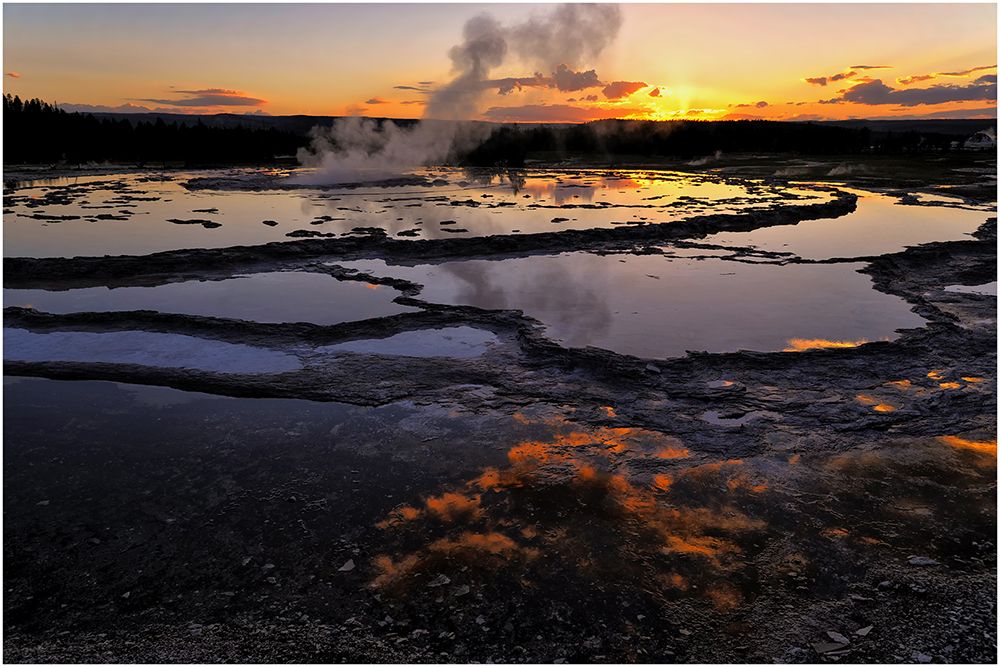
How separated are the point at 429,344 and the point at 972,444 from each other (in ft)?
15.9

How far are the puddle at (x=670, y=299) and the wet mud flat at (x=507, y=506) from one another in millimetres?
610

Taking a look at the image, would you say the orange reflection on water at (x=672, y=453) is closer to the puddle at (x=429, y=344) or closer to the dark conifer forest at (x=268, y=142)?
the puddle at (x=429, y=344)

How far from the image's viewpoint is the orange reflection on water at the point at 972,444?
428 centimetres

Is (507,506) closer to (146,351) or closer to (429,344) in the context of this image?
(429,344)

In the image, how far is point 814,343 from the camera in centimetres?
646

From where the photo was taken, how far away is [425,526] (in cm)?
351

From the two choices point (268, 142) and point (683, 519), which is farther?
point (268, 142)

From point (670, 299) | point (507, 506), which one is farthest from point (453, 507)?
point (670, 299)

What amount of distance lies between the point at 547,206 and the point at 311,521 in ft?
58.1

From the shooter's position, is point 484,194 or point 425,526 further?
point 484,194

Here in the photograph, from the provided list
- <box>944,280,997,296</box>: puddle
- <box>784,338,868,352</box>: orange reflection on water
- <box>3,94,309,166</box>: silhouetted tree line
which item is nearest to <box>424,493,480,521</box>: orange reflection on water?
→ <box>784,338,868,352</box>: orange reflection on water

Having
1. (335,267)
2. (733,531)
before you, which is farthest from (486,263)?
(733,531)

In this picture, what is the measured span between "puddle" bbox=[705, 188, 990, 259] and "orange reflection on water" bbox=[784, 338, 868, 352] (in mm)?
5750

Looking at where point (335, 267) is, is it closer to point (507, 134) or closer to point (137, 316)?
point (137, 316)
